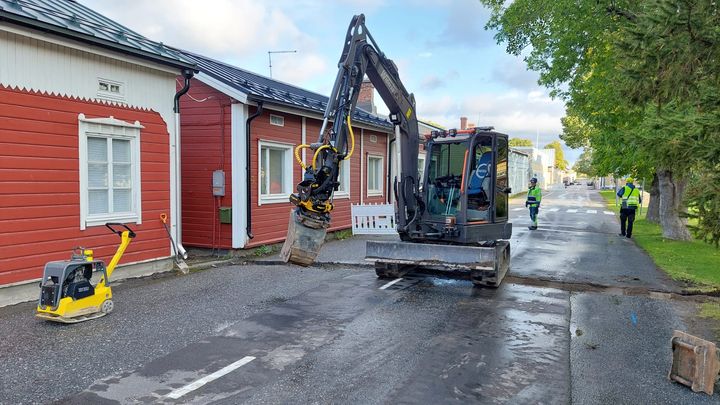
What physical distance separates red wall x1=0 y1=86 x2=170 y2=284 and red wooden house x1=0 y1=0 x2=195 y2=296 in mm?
15

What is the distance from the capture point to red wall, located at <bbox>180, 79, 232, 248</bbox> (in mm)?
11531

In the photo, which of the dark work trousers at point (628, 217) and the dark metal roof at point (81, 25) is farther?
the dark work trousers at point (628, 217)

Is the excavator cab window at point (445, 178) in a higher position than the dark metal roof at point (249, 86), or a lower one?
lower

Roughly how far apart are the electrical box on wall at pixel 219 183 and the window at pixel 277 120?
1905 mm

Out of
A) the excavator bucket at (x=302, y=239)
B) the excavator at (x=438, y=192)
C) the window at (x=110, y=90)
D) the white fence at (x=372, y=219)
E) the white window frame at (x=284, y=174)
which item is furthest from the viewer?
the white fence at (x=372, y=219)

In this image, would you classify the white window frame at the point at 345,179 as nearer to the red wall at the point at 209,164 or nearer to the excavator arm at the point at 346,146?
the red wall at the point at 209,164

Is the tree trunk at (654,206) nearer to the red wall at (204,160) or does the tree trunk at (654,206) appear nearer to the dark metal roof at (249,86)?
the dark metal roof at (249,86)

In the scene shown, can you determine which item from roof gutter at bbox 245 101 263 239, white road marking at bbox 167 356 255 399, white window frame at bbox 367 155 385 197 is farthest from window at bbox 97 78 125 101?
white window frame at bbox 367 155 385 197

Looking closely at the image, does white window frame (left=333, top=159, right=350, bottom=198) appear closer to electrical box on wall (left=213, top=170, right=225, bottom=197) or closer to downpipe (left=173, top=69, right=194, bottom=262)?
electrical box on wall (left=213, top=170, right=225, bottom=197)

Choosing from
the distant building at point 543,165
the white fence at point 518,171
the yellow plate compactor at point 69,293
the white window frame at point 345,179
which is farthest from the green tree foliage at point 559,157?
the yellow plate compactor at point 69,293

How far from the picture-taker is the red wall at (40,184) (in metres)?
7.15

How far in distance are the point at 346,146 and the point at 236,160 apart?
5256mm

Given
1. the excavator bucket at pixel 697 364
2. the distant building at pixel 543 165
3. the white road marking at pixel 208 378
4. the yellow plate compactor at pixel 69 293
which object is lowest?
the white road marking at pixel 208 378

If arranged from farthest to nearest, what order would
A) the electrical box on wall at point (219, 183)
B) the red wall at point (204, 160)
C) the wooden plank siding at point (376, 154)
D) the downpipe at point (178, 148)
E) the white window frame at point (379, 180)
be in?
the white window frame at point (379, 180), the wooden plank siding at point (376, 154), the red wall at point (204, 160), the electrical box on wall at point (219, 183), the downpipe at point (178, 148)
